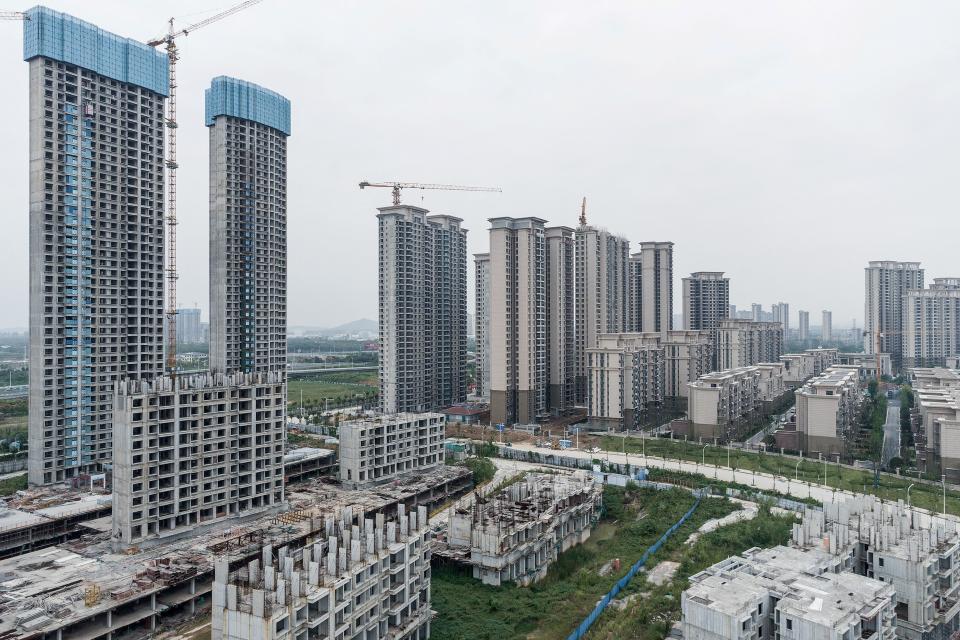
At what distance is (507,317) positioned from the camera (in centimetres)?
5666

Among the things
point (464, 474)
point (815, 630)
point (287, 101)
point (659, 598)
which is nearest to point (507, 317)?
point (464, 474)

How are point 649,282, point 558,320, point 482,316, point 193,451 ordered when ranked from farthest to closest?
point 649,282
point 482,316
point 558,320
point 193,451

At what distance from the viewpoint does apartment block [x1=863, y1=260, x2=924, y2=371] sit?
327ft

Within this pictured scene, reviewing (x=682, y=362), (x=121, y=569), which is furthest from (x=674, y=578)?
(x=682, y=362)

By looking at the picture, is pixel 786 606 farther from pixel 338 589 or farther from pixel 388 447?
pixel 388 447

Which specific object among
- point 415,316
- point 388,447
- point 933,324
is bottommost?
point 388,447

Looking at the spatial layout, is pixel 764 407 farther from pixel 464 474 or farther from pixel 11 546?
pixel 11 546

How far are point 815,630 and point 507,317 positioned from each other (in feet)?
140

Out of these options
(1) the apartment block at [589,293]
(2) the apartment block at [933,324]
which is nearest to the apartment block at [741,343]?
(1) the apartment block at [589,293]

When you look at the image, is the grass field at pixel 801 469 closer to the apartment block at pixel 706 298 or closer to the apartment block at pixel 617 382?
the apartment block at pixel 617 382

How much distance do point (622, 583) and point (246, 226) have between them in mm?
40964

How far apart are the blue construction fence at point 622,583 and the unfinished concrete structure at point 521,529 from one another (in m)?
4.13

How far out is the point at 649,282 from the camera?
80.7m

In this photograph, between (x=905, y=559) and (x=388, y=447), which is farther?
(x=388, y=447)
